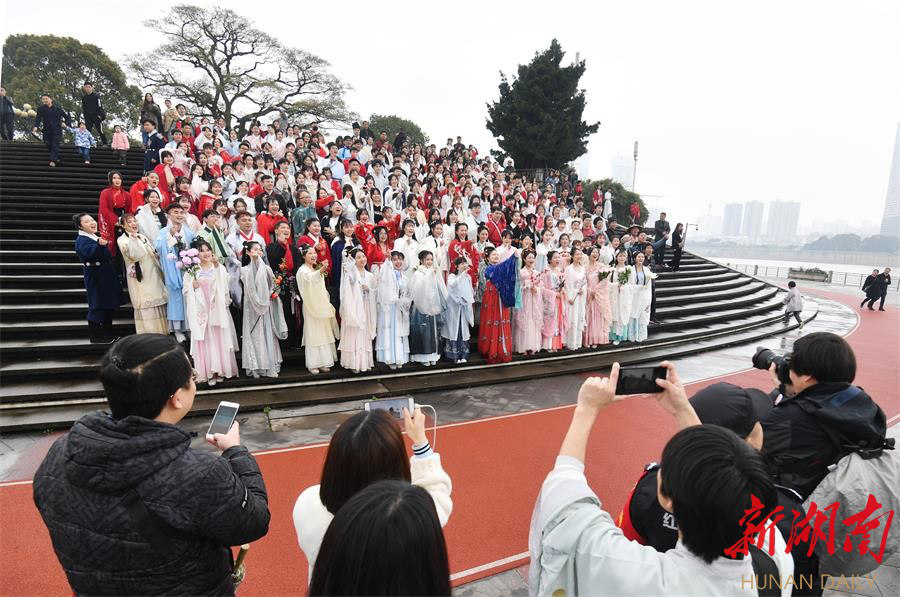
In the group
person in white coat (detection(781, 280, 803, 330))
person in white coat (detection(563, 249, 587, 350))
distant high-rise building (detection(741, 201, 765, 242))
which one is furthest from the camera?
distant high-rise building (detection(741, 201, 765, 242))

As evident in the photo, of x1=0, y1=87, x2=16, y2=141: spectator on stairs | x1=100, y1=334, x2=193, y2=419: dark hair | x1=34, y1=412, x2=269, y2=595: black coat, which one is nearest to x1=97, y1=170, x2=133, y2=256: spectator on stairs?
A: x1=100, y1=334, x2=193, y2=419: dark hair

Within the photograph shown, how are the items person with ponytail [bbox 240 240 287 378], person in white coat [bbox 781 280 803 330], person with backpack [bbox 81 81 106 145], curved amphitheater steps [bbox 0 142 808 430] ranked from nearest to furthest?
curved amphitheater steps [bbox 0 142 808 430] → person with ponytail [bbox 240 240 287 378] → person with backpack [bbox 81 81 106 145] → person in white coat [bbox 781 280 803 330]

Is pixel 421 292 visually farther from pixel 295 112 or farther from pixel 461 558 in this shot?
pixel 295 112

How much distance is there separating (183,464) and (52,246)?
33.6ft

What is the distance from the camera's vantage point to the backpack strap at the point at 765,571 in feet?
4.30

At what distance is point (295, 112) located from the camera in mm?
26953

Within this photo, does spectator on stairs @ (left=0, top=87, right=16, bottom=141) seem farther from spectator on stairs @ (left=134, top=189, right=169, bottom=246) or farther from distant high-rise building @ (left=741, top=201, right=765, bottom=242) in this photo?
distant high-rise building @ (left=741, top=201, right=765, bottom=242)

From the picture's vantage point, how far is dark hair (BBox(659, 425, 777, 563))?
44.0 inches

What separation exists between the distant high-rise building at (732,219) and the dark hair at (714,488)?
94493 millimetres

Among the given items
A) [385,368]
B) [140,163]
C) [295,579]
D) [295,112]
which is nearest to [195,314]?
[385,368]

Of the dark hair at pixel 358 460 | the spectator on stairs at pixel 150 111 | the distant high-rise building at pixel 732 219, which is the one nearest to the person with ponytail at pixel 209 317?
the dark hair at pixel 358 460

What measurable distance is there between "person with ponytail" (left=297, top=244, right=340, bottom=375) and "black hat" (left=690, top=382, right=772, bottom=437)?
5616 millimetres

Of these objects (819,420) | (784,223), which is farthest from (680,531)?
(784,223)

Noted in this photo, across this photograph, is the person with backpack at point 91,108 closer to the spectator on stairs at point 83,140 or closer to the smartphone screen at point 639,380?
the spectator on stairs at point 83,140
